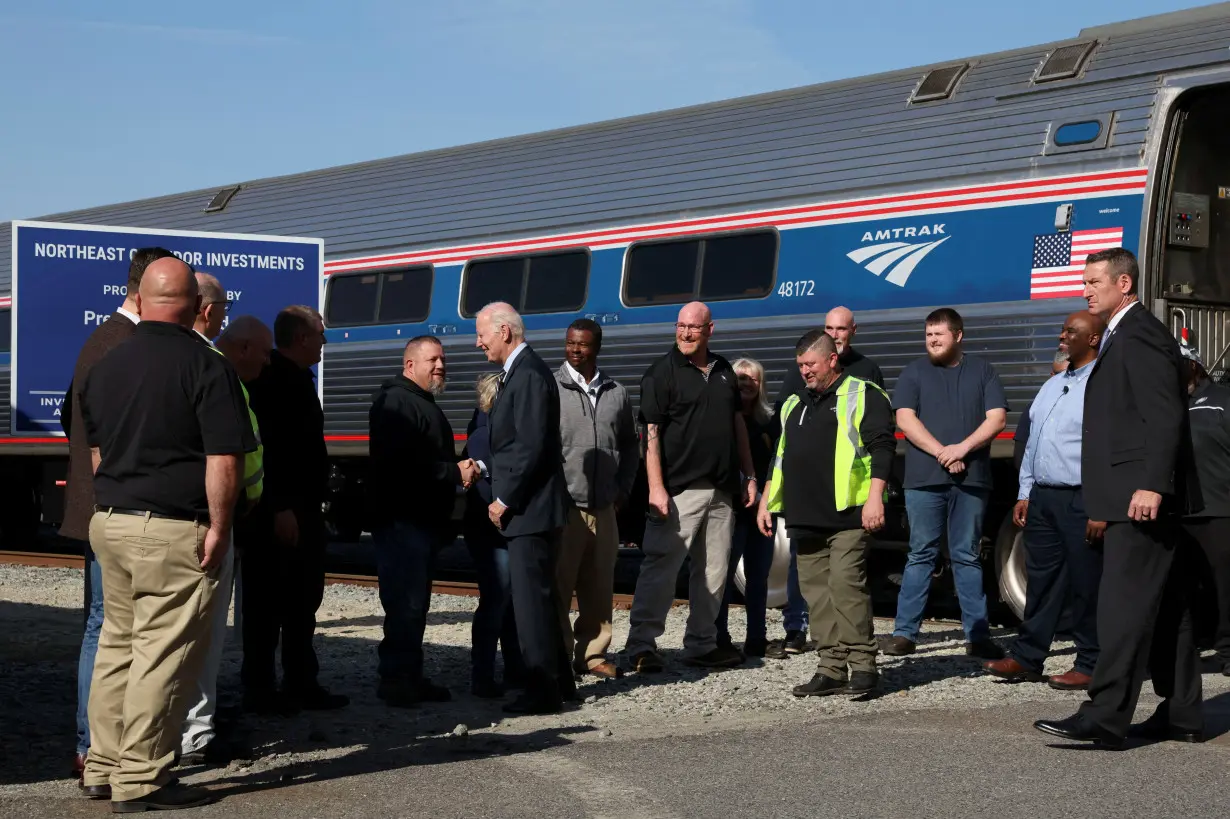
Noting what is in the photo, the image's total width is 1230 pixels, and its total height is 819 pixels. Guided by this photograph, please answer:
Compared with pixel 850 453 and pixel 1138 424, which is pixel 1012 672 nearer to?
pixel 850 453

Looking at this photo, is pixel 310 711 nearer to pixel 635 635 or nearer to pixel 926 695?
pixel 635 635

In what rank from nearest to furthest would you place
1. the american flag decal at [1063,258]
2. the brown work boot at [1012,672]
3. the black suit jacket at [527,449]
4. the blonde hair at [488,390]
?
the black suit jacket at [527,449], the blonde hair at [488,390], the brown work boot at [1012,672], the american flag decal at [1063,258]

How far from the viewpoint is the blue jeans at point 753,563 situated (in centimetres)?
959

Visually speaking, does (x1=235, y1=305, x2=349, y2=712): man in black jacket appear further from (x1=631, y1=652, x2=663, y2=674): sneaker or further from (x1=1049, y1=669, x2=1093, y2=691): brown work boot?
(x1=1049, y1=669, x2=1093, y2=691): brown work boot

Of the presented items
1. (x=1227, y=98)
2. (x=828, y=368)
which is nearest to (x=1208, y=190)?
(x=1227, y=98)

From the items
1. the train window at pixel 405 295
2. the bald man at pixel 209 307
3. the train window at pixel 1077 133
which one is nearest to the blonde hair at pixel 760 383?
the train window at pixel 1077 133

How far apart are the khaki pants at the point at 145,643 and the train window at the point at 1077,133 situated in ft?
23.0

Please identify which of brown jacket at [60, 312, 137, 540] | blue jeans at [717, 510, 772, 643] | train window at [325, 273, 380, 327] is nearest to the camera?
brown jacket at [60, 312, 137, 540]

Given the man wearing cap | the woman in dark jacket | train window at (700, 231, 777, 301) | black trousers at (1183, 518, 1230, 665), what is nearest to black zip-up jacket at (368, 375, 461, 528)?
the woman in dark jacket

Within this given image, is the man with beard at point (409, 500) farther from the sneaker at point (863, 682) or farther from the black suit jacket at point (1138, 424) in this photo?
the black suit jacket at point (1138, 424)

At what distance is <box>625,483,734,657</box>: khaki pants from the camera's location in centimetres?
905

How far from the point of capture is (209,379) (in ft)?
18.5

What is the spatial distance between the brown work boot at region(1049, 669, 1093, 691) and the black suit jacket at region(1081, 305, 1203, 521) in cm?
167

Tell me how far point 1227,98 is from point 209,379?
7.54 meters
